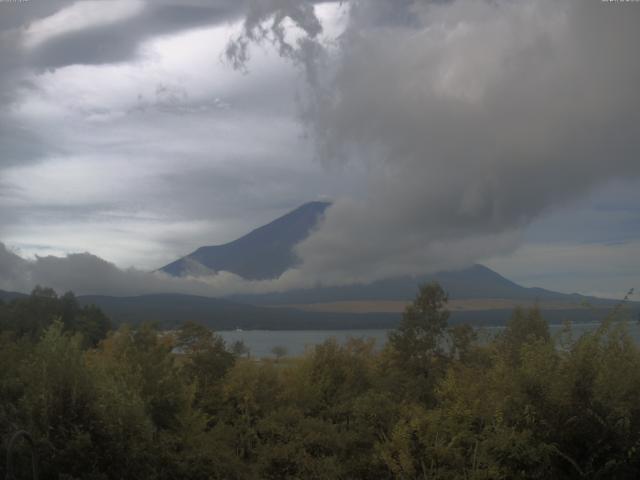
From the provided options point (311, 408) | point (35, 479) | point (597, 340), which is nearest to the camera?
point (35, 479)

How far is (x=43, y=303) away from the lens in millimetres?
53062

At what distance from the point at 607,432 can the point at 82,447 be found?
7090 mm

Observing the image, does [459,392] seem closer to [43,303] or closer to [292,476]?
[292,476]

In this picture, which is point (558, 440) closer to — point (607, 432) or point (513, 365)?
point (607, 432)

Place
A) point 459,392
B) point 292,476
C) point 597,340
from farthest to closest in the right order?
1. point 292,476
2. point 459,392
3. point 597,340

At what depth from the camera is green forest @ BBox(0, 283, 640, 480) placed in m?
9.29

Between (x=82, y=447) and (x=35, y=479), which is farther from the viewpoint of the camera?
(x=82, y=447)

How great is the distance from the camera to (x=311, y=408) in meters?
19.1

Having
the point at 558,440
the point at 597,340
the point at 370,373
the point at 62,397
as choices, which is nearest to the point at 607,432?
the point at 558,440

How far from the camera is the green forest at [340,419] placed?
9.29 metres

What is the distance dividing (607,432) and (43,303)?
166 ft

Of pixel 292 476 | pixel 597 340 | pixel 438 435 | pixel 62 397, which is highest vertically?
pixel 597 340

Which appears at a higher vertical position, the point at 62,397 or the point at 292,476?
the point at 62,397

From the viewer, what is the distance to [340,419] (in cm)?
1794
